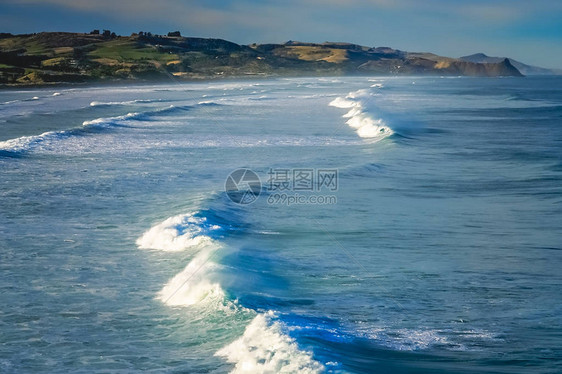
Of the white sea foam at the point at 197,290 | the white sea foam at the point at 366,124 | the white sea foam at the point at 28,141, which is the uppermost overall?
the white sea foam at the point at 366,124

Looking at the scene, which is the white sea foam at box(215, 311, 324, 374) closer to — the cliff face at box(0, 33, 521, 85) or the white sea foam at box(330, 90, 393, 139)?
the white sea foam at box(330, 90, 393, 139)

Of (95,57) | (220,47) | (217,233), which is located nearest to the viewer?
(217,233)

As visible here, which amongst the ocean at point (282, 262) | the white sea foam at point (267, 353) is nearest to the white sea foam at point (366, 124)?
the ocean at point (282, 262)

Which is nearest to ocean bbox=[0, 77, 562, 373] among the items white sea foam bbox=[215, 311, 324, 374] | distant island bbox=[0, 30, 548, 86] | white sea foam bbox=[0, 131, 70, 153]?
white sea foam bbox=[215, 311, 324, 374]

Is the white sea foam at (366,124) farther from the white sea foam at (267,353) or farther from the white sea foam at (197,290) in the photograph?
the white sea foam at (267,353)

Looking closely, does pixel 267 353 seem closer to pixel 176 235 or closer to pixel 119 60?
pixel 176 235

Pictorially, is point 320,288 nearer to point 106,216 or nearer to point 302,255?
point 302,255

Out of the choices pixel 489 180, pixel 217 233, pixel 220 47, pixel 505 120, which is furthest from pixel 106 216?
pixel 220 47
